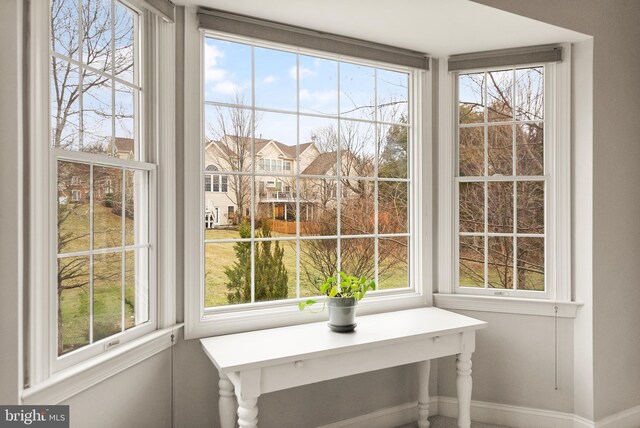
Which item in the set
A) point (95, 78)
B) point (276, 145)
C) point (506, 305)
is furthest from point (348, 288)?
Result: point (95, 78)

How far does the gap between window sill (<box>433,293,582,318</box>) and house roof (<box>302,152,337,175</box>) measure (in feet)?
3.77

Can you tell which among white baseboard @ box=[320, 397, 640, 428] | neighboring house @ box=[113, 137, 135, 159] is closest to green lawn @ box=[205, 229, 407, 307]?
neighboring house @ box=[113, 137, 135, 159]

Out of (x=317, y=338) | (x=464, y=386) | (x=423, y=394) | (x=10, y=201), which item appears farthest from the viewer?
(x=423, y=394)

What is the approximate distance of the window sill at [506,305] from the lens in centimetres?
275

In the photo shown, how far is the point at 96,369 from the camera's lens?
1.76 meters

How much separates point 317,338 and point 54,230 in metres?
1.30

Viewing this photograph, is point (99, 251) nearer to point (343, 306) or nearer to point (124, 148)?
point (124, 148)

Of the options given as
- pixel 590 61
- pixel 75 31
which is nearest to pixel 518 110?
pixel 590 61

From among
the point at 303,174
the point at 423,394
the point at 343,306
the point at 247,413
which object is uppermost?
the point at 303,174

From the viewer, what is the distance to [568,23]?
2.52 metres

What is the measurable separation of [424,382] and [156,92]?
235 cm

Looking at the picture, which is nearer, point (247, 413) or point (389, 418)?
point (247, 413)

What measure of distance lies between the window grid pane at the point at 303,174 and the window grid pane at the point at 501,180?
15.7 inches

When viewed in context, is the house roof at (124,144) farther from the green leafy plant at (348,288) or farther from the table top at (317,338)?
the green leafy plant at (348,288)
